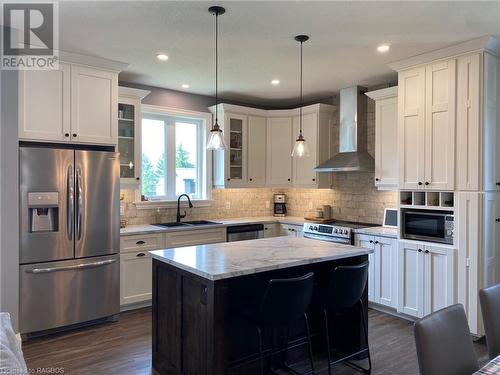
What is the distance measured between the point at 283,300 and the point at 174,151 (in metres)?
3.44

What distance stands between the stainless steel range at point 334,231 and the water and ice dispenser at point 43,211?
298 cm

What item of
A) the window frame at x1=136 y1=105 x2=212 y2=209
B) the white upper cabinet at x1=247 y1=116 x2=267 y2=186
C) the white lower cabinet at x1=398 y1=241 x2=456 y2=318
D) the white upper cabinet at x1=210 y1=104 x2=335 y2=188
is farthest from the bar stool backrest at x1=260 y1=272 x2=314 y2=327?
the white upper cabinet at x1=247 y1=116 x2=267 y2=186

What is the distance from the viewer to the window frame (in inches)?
196

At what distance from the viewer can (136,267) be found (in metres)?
4.24

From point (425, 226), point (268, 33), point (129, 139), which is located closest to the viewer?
point (268, 33)

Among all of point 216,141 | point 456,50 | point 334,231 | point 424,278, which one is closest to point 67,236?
point 216,141

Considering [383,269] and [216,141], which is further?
[383,269]

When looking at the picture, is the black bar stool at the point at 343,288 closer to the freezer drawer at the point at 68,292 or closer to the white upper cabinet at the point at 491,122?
the white upper cabinet at the point at 491,122

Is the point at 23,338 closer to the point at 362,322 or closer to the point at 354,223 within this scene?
the point at 362,322

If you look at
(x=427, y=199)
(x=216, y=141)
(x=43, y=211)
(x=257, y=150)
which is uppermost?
(x=257, y=150)

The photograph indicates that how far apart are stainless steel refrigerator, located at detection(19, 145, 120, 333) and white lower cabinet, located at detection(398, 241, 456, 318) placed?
3.01 meters

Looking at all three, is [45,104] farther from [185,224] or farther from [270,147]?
[270,147]

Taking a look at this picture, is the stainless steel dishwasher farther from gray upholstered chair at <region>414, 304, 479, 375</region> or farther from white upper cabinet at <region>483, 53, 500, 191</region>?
gray upholstered chair at <region>414, 304, 479, 375</region>

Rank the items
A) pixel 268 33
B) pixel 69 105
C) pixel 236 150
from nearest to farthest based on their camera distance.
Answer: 1. pixel 268 33
2. pixel 69 105
3. pixel 236 150
